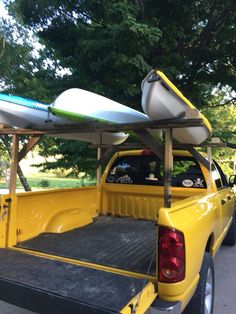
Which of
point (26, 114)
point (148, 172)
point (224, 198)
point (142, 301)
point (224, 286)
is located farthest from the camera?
point (148, 172)

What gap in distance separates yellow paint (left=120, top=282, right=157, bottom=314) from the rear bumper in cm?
4

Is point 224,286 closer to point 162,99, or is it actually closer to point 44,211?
point 44,211

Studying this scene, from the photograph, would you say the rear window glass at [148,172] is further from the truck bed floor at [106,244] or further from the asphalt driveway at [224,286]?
the asphalt driveway at [224,286]

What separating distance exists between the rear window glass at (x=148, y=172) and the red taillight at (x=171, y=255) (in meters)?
2.87

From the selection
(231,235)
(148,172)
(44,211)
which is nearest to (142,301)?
(44,211)

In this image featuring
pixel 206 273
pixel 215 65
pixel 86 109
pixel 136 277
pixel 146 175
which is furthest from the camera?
pixel 215 65

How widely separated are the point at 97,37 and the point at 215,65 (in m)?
3.75

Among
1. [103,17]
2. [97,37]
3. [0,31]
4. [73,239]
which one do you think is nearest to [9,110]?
[73,239]

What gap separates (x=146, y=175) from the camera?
592cm

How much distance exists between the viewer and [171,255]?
8.82 feet

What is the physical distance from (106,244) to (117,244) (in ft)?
0.42

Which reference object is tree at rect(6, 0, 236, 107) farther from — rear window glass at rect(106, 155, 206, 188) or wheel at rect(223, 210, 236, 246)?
wheel at rect(223, 210, 236, 246)

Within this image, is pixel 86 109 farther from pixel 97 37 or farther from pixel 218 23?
pixel 218 23

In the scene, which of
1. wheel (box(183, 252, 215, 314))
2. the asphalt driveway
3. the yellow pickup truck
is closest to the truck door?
the yellow pickup truck
